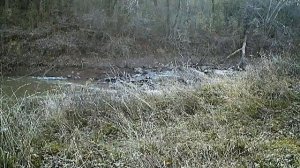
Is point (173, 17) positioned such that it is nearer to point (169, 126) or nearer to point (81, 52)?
point (81, 52)

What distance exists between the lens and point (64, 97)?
8.39 m

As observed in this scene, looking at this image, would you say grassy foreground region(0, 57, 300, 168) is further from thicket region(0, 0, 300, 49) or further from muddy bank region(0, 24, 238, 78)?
thicket region(0, 0, 300, 49)

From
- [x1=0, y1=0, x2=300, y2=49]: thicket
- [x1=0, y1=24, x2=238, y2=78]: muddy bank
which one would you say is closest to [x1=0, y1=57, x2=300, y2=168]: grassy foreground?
[x1=0, y1=24, x2=238, y2=78]: muddy bank

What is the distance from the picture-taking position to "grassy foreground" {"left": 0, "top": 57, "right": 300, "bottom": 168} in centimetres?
537

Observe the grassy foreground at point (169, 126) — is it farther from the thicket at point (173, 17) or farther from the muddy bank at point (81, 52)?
the thicket at point (173, 17)

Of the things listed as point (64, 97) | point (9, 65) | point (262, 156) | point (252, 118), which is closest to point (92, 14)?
point (9, 65)

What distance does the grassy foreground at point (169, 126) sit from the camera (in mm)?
5371

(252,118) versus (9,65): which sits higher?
(252,118)

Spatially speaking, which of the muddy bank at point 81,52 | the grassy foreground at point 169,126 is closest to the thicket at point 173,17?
the muddy bank at point 81,52

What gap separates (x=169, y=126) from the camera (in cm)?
682

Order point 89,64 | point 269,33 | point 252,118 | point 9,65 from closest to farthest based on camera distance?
point 252,118
point 9,65
point 89,64
point 269,33

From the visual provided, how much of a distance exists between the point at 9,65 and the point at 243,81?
15.4 metres

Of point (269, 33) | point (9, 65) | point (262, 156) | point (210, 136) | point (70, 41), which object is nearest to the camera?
point (262, 156)

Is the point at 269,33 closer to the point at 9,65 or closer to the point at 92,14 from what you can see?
the point at 92,14
